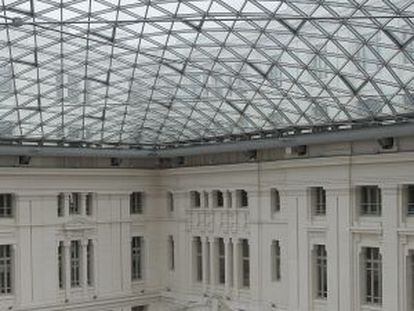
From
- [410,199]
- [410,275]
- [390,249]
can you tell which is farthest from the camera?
[410,199]

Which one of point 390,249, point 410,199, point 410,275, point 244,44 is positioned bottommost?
point 410,275

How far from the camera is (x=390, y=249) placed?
4884 cm

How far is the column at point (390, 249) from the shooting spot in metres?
48.6

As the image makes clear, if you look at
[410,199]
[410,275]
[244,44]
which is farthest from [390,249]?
[244,44]

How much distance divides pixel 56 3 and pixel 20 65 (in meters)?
8.91

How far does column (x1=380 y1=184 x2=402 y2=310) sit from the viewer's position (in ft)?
159

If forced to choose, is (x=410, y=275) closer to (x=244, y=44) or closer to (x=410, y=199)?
(x=410, y=199)

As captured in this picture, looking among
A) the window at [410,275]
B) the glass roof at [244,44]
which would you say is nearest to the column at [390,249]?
the window at [410,275]

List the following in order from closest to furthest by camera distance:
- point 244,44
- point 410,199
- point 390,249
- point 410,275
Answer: point 244,44, point 410,275, point 390,249, point 410,199

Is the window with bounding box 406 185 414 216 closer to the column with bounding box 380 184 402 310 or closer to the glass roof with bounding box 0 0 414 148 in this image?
the column with bounding box 380 184 402 310

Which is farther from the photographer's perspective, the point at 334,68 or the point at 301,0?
the point at 334,68

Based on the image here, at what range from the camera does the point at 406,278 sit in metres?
48.2

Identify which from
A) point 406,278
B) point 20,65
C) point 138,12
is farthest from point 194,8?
point 406,278

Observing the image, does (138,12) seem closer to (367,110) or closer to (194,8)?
(194,8)
